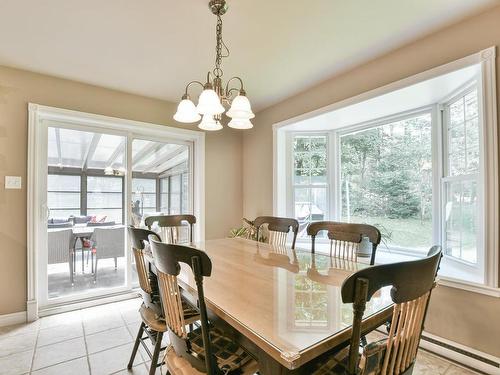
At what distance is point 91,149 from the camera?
3.22 m

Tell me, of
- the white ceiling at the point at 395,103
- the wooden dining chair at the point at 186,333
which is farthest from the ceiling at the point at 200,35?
the wooden dining chair at the point at 186,333

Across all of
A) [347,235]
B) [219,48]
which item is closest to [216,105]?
[219,48]

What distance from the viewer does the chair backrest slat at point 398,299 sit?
29.0 inches

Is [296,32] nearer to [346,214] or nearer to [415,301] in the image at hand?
[415,301]

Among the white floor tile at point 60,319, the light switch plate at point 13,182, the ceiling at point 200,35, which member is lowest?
the white floor tile at point 60,319

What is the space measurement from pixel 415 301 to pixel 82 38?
2.78 metres

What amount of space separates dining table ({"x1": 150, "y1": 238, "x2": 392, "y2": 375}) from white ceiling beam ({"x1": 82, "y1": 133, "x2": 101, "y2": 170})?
7.72 feet

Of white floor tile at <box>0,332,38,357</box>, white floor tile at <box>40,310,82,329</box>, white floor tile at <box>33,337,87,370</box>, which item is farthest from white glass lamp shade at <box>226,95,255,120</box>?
white floor tile at <box>40,310,82,329</box>

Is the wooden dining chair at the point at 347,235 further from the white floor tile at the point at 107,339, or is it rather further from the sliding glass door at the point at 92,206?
the sliding glass door at the point at 92,206

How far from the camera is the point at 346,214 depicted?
3436 mm

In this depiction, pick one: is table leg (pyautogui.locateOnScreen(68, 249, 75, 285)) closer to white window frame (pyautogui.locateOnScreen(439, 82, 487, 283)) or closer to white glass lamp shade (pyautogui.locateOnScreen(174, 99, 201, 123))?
white glass lamp shade (pyautogui.locateOnScreen(174, 99, 201, 123))

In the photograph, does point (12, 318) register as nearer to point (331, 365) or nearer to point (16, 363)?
point (16, 363)

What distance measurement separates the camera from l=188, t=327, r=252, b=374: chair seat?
1.13 meters

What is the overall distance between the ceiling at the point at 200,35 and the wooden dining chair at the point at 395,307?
1.76 m
